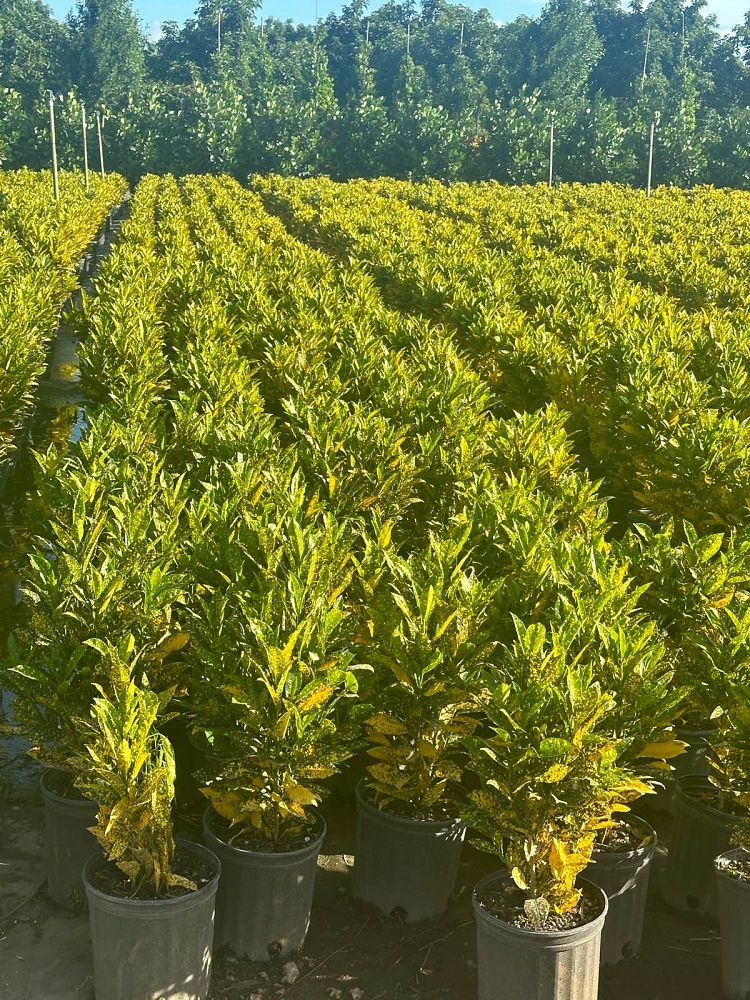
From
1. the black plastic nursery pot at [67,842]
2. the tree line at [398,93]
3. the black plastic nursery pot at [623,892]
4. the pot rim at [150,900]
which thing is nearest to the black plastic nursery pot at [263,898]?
the pot rim at [150,900]

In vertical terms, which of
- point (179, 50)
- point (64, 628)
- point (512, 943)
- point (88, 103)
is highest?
point (179, 50)

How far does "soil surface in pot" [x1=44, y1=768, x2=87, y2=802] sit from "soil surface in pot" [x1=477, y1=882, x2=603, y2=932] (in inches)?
79.8

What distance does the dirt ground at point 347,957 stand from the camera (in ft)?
14.4

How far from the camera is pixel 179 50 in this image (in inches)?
4628

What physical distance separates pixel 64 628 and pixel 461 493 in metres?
3.28

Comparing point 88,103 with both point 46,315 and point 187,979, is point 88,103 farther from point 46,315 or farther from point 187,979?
point 187,979

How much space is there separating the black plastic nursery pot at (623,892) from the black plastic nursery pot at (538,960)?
528 mm

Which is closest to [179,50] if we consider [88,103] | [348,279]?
[88,103]

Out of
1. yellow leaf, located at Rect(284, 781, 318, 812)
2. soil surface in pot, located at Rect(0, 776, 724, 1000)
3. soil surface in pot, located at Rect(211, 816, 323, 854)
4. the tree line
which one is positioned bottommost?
soil surface in pot, located at Rect(0, 776, 724, 1000)

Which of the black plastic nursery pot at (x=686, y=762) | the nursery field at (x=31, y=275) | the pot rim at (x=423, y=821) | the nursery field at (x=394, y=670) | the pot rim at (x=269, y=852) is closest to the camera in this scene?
the nursery field at (x=394, y=670)

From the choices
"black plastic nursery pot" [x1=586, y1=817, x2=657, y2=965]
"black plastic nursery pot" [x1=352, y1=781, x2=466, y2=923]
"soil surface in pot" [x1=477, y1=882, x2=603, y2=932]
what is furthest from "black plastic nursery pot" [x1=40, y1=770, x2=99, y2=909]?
"black plastic nursery pot" [x1=586, y1=817, x2=657, y2=965]

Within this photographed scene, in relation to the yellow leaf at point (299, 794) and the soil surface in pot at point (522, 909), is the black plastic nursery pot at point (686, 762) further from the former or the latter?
the yellow leaf at point (299, 794)

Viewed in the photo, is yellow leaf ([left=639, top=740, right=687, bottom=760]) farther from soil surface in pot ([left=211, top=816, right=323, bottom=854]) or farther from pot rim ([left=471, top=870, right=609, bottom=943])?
soil surface in pot ([left=211, top=816, right=323, bottom=854])

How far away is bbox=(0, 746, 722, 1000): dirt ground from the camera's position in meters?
4.38
